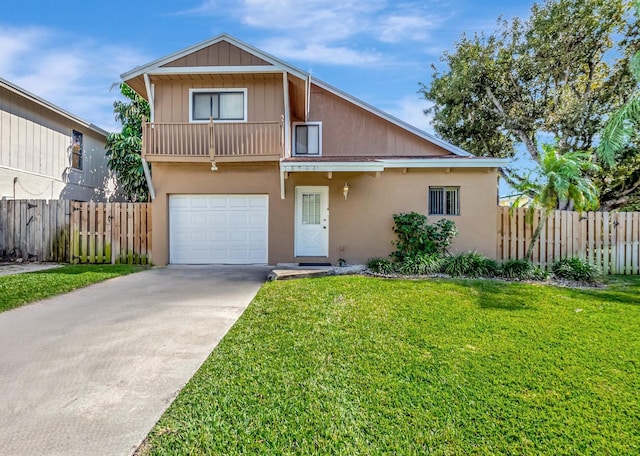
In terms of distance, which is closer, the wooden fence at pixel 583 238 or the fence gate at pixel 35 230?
the wooden fence at pixel 583 238

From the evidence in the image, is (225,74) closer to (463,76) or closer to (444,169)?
(444,169)

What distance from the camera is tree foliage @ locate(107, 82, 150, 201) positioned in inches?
528

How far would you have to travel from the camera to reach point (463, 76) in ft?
46.8

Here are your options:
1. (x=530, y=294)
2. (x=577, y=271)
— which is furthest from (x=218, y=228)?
(x=577, y=271)

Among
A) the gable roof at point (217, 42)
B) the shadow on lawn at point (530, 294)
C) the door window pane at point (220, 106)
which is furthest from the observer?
the door window pane at point (220, 106)

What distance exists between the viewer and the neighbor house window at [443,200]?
9.45 metres

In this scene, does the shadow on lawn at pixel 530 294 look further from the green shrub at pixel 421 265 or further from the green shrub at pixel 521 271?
the green shrub at pixel 421 265

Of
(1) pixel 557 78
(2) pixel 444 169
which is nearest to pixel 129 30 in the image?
(2) pixel 444 169

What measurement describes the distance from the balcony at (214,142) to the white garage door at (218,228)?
1.29 m

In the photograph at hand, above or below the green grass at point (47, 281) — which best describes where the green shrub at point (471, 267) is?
above

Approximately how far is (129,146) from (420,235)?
12495 mm

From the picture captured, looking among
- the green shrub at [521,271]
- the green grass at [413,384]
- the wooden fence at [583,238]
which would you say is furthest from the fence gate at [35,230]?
the wooden fence at [583,238]

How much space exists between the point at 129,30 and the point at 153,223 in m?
7.02

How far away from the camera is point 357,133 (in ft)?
36.6
